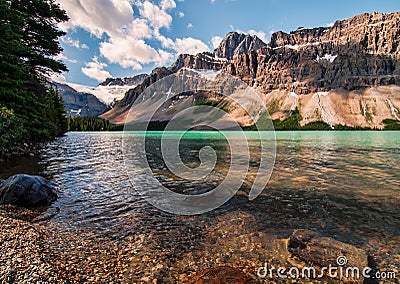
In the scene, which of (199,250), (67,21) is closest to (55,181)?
(199,250)

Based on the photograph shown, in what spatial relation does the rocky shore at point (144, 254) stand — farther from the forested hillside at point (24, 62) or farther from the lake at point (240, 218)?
the forested hillside at point (24, 62)

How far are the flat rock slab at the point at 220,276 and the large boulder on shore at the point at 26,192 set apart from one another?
37.5 ft

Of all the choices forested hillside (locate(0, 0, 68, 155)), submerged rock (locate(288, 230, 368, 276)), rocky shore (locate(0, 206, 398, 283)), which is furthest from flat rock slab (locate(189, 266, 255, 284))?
forested hillside (locate(0, 0, 68, 155))

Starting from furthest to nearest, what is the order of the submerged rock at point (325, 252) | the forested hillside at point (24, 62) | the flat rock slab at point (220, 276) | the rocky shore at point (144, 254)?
the forested hillside at point (24, 62)
the submerged rock at point (325, 252)
the rocky shore at point (144, 254)
the flat rock slab at point (220, 276)

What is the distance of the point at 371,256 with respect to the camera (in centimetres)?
862

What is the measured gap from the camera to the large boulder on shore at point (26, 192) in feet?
43.6

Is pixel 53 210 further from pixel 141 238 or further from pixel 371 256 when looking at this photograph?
pixel 371 256

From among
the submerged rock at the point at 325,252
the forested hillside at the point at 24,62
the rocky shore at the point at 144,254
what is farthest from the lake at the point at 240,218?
the forested hillside at the point at 24,62

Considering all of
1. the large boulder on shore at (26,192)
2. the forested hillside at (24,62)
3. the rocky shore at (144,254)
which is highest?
the forested hillside at (24,62)

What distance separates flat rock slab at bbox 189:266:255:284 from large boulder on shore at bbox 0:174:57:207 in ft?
37.5

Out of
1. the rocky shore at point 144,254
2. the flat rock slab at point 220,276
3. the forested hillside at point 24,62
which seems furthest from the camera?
the forested hillside at point 24,62

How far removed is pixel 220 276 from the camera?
7.06 meters

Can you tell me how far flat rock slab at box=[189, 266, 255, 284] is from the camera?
272 inches

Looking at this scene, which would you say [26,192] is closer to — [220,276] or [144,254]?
[144,254]
